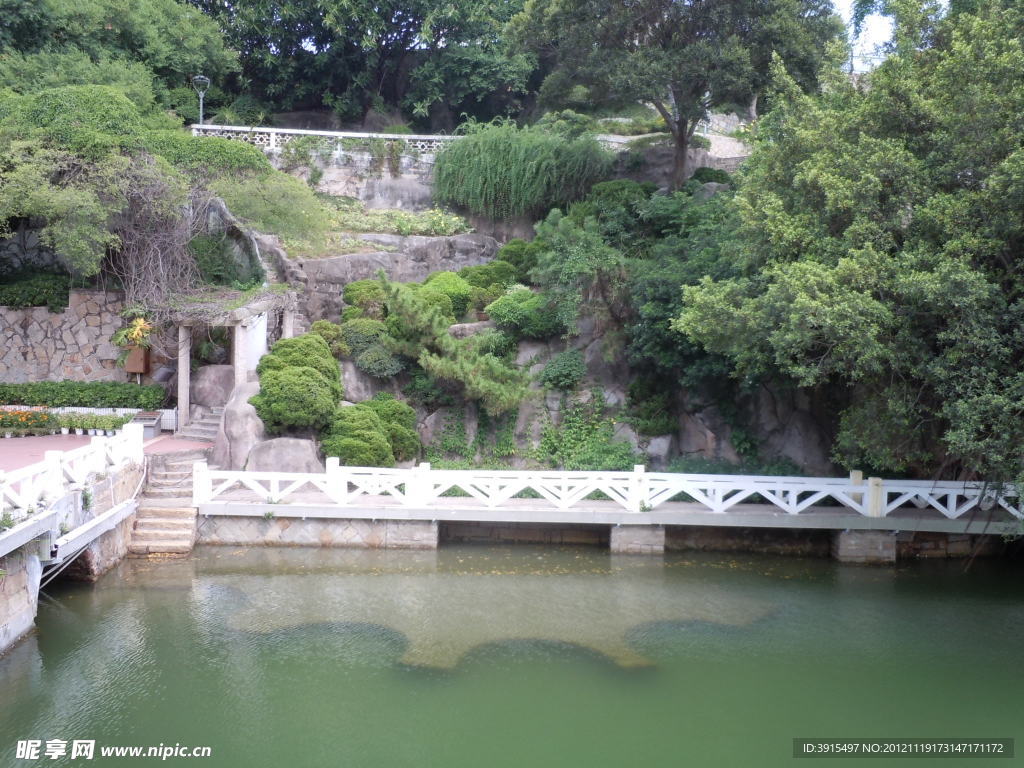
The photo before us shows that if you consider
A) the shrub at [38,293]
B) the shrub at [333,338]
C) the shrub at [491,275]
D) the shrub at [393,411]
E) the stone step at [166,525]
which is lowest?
the stone step at [166,525]

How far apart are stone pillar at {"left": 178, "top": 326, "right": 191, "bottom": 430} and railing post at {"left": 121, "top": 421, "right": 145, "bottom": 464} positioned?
10.6ft

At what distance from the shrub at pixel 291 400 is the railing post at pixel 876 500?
863 cm

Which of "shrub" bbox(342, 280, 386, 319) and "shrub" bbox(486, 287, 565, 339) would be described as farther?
"shrub" bbox(342, 280, 386, 319)

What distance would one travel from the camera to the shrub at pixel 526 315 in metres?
15.8

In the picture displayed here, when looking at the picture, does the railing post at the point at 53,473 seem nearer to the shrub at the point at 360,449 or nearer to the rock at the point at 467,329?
the shrub at the point at 360,449

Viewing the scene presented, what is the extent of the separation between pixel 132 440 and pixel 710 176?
47.9 feet

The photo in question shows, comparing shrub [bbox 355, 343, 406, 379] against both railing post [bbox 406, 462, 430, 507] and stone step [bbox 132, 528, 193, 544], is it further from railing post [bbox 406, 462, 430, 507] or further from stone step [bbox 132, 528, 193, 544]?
stone step [bbox 132, 528, 193, 544]

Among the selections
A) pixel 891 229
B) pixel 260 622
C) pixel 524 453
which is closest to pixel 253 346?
pixel 524 453

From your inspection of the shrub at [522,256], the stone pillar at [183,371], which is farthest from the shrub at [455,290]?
the stone pillar at [183,371]

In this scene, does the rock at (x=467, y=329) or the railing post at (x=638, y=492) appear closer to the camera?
the railing post at (x=638, y=492)

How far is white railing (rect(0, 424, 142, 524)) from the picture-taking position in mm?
8263

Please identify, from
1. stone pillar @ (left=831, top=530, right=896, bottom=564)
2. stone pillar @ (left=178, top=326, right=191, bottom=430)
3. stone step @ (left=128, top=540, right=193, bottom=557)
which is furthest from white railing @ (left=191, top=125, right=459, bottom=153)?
stone pillar @ (left=831, top=530, right=896, bottom=564)

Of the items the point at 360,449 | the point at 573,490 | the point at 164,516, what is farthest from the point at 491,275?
the point at 164,516

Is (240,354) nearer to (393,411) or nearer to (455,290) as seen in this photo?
(393,411)
